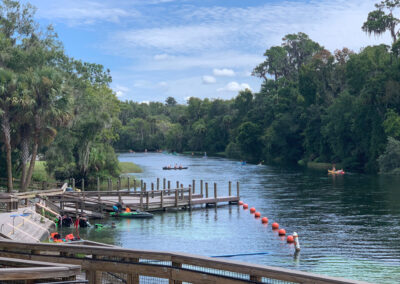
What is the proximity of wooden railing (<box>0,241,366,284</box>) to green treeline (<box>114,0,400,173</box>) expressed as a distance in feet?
230

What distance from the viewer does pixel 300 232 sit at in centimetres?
3216

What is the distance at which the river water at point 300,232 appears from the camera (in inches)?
960

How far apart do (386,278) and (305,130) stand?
282 feet

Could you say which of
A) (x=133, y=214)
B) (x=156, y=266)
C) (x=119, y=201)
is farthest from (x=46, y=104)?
(x=156, y=266)

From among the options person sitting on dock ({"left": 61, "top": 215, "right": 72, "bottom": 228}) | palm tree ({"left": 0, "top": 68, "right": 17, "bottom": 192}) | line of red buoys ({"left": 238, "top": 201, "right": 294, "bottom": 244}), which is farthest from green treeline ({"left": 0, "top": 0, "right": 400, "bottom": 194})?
line of red buoys ({"left": 238, "top": 201, "right": 294, "bottom": 244})

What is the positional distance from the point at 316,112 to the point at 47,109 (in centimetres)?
7586

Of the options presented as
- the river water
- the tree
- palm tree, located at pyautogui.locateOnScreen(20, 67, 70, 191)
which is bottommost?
the river water

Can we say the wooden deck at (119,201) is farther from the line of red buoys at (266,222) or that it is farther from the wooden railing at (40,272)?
the wooden railing at (40,272)

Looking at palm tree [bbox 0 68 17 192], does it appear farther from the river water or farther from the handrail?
the handrail

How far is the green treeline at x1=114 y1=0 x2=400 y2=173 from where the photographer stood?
263 ft

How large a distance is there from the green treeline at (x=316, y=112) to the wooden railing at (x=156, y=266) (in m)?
70.1

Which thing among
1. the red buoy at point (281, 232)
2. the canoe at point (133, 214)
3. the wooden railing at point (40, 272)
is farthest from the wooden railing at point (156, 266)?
the canoe at point (133, 214)

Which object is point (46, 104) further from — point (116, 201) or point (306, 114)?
point (306, 114)

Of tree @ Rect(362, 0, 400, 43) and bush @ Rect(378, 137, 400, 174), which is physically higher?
→ tree @ Rect(362, 0, 400, 43)
